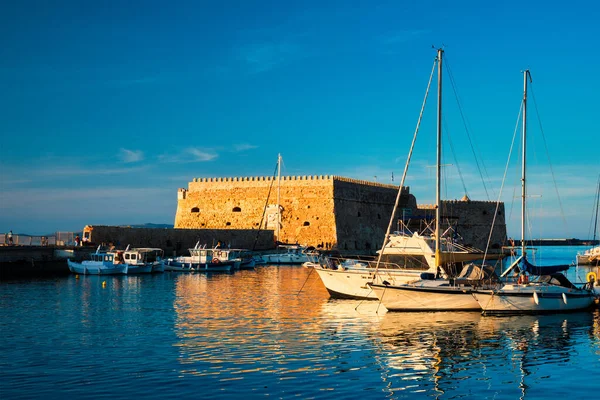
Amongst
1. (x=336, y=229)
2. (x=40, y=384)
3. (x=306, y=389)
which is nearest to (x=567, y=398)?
(x=306, y=389)

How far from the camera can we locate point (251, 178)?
53000mm

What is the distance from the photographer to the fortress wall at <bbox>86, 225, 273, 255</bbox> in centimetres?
3938

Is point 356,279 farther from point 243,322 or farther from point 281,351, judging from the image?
point 281,351

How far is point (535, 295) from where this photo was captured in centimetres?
1877

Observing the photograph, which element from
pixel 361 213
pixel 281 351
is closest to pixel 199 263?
pixel 361 213

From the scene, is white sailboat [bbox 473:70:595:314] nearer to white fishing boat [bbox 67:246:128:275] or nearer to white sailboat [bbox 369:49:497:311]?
white sailboat [bbox 369:49:497:311]

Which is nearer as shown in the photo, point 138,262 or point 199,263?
point 138,262

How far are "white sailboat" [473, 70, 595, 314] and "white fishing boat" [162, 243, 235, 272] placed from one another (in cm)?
2004

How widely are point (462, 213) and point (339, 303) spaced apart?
4219cm

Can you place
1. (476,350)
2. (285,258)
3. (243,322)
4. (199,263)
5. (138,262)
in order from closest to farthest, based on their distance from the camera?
(476,350)
(243,322)
(138,262)
(199,263)
(285,258)

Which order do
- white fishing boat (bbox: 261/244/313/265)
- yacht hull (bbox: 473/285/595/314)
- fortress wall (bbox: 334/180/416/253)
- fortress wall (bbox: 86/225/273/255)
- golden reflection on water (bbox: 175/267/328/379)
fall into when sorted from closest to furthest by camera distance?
golden reflection on water (bbox: 175/267/328/379) → yacht hull (bbox: 473/285/595/314) → fortress wall (bbox: 86/225/273/255) → white fishing boat (bbox: 261/244/313/265) → fortress wall (bbox: 334/180/416/253)

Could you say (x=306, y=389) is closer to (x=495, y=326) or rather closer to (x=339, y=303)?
(x=495, y=326)

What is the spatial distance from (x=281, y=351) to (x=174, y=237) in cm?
3066

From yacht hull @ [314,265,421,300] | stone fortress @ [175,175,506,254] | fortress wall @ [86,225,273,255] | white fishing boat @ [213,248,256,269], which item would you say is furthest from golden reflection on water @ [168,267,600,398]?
stone fortress @ [175,175,506,254]
